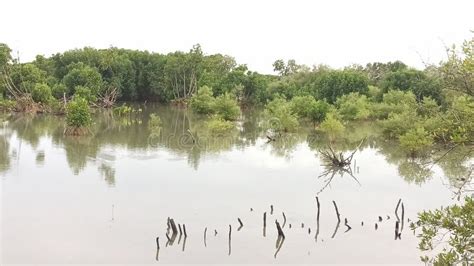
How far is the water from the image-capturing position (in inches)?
478

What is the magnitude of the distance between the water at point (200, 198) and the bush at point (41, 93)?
57.9 ft

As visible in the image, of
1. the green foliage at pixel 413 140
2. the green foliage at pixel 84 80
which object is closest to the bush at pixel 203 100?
the green foliage at pixel 84 80

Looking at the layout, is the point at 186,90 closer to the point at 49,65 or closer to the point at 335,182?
the point at 49,65

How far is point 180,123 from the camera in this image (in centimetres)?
4116

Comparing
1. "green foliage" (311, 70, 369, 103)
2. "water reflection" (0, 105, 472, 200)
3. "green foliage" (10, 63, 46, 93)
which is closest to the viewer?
"water reflection" (0, 105, 472, 200)

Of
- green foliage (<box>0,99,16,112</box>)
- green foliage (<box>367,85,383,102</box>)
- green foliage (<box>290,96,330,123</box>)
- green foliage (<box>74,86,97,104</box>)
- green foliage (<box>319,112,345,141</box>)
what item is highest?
green foliage (<box>367,85,383,102</box>)

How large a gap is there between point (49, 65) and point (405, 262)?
190 ft

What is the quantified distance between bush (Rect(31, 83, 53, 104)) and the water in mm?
17634

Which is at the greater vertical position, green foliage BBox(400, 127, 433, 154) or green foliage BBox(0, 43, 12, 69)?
green foliage BBox(0, 43, 12, 69)

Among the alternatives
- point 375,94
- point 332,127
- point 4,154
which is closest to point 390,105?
point 332,127

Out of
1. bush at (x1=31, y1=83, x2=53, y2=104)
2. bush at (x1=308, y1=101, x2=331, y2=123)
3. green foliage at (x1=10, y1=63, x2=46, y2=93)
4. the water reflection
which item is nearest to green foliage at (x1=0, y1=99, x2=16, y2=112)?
bush at (x1=31, y1=83, x2=53, y2=104)

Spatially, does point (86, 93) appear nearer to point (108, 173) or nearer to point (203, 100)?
point (203, 100)

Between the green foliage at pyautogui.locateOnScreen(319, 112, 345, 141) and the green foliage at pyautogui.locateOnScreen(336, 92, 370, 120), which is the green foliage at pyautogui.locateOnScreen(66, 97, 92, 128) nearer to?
the green foliage at pyautogui.locateOnScreen(319, 112, 345, 141)

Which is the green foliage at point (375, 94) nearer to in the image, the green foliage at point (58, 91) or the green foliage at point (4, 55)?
the green foliage at point (58, 91)
